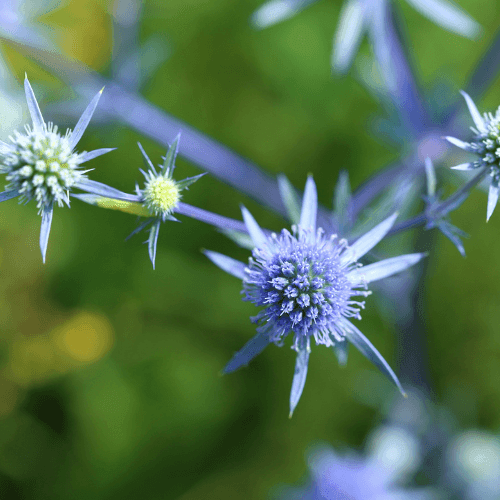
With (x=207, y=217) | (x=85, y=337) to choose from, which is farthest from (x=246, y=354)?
(x=85, y=337)

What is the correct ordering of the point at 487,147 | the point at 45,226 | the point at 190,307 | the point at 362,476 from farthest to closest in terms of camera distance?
the point at 190,307 → the point at 362,476 → the point at 487,147 → the point at 45,226

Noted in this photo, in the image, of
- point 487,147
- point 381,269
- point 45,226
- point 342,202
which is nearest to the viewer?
point 45,226

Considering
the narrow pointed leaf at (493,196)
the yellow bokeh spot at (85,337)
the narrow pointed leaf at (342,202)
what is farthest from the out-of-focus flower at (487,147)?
the yellow bokeh spot at (85,337)

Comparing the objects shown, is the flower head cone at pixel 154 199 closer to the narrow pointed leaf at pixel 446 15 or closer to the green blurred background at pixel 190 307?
the narrow pointed leaf at pixel 446 15

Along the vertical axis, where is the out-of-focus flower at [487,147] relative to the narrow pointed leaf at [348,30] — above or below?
below

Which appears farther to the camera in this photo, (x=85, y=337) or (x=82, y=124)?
(x=85, y=337)

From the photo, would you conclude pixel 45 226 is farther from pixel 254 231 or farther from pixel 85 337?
pixel 85 337
